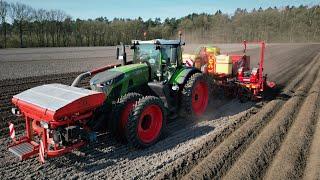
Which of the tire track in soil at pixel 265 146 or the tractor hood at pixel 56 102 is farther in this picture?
the tire track in soil at pixel 265 146

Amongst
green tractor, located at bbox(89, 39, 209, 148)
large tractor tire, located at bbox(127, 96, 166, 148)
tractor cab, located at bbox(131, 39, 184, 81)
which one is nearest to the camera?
large tractor tire, located at bbox(127, 96, 166, 148)

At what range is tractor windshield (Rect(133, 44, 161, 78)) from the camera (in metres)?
7.41

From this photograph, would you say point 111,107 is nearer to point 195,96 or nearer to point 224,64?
point 195,96

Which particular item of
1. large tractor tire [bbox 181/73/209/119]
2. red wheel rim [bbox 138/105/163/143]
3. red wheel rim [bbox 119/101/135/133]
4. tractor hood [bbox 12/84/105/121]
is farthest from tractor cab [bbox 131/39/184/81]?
tractor hood [bbox 12/84/105/121]

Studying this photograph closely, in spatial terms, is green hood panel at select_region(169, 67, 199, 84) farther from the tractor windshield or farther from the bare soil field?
the bare soil field

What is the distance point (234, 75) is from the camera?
10.6 meters

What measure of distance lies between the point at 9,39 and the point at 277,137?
46056 mm

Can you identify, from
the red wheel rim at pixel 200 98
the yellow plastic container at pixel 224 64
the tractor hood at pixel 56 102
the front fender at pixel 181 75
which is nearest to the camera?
the tractor hood at pixel 56 102

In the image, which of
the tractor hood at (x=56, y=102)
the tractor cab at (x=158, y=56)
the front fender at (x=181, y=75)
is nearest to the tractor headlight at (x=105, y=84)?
the tractor hood at (x=56, y=102)

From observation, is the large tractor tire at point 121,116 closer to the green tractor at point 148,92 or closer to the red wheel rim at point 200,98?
the green tractor at point 148,92

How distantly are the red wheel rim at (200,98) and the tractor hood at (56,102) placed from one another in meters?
3.19

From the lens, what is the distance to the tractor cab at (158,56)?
7387 millimetres

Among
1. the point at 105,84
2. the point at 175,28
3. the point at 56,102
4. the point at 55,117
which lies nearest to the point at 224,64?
the point at 105,84

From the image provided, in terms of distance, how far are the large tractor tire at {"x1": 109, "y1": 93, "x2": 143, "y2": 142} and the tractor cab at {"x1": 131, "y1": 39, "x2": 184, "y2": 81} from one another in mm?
1485
